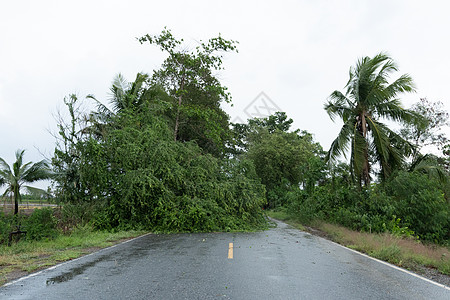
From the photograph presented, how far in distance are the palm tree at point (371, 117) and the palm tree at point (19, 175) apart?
17.9 meters

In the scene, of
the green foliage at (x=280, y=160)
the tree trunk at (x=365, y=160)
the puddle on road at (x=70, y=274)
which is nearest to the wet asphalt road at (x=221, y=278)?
the puddle on road at (x=70, y=274)

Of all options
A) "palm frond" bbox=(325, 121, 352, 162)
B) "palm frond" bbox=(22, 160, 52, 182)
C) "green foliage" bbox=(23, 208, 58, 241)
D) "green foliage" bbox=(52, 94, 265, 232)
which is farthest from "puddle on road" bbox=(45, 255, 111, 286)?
"palm frond" bbox=(22, 160, 52, 182)

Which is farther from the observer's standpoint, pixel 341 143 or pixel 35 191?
pixel 35 191

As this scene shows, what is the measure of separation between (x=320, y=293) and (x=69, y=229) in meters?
12.1

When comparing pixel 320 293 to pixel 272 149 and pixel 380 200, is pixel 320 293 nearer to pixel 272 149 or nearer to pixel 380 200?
pixel 380 200

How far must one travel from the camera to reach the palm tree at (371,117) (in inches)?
682

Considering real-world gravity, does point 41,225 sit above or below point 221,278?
above

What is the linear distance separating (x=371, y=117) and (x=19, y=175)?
70.2ft

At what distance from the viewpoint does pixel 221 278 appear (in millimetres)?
5645

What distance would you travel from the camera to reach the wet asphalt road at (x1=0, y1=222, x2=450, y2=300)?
4.73 m

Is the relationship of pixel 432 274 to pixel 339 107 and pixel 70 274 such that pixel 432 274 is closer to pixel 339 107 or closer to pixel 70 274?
pixel 70 274

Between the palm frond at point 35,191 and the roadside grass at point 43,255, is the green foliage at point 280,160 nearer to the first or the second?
the palm frond at point 35,191

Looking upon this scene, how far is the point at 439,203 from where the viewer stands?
637 inches

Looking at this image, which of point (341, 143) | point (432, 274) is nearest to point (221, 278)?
point (432, 274)
